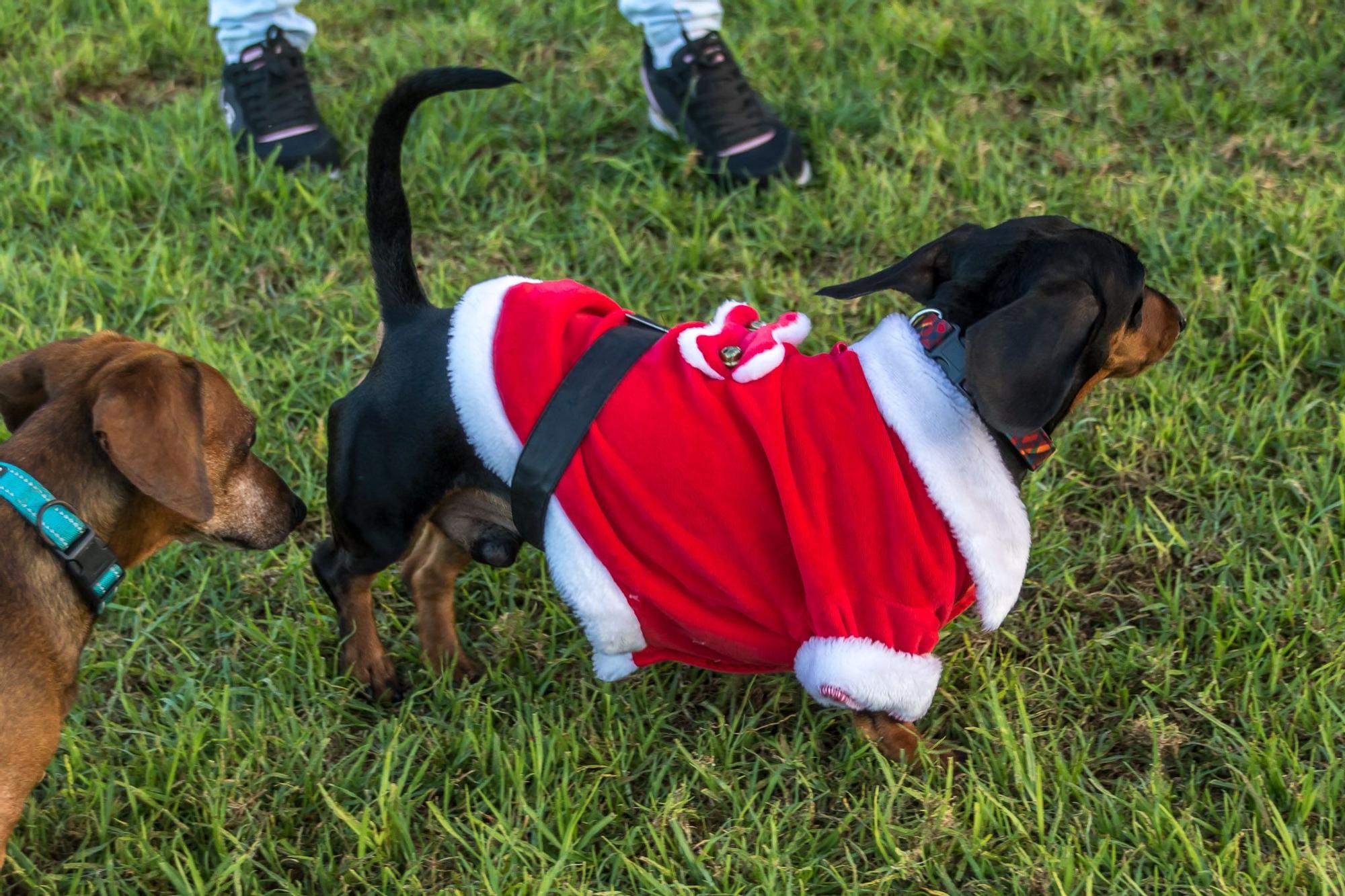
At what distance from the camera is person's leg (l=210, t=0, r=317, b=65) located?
462 centimetres

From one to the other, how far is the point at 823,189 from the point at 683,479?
7.63ft

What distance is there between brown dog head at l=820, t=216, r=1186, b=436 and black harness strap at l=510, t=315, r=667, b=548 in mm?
476

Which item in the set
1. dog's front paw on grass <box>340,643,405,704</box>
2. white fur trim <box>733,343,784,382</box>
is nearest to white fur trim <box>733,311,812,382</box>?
white fur trim <box>733,343,784,382</box>

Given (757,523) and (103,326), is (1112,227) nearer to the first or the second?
(757,523)

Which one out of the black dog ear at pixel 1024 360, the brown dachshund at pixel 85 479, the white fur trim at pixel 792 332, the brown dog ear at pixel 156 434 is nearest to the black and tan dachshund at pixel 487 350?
the black dog ear at pixel 1024 360

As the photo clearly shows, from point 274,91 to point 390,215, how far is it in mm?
2038

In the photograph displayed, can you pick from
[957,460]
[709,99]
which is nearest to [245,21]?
[709,99]

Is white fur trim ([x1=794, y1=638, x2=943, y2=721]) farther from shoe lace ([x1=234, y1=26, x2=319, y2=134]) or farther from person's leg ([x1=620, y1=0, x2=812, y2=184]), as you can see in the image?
shoe lace ([x1=234, y1=26, x2=319, y2=134])

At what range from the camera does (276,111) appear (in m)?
4.59

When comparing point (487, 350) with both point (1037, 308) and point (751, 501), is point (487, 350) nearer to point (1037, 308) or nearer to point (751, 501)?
point (751, 501)

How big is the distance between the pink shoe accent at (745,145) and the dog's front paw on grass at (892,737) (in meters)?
2.37

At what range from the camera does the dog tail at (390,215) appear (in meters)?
2.82

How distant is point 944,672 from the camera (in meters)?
3.06

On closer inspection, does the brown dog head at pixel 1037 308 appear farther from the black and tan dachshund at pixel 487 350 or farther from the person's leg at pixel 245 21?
the person's leg at pixel 245 21
